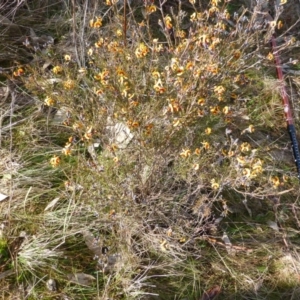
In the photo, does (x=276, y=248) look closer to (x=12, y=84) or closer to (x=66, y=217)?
(x=66, y=217)

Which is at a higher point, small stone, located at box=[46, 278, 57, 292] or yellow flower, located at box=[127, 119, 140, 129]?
yellow flower, located at box=[127, 119, 140, 129]

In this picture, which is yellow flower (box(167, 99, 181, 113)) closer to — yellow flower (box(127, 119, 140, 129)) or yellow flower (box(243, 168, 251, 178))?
yellow flower (box(127, 119, 140, 129))

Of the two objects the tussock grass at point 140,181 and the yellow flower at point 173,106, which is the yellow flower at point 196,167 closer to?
the tussock grass at point 140,181

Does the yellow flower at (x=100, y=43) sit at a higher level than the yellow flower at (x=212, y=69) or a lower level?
higher

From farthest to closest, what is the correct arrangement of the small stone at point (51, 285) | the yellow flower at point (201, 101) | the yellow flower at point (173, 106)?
the small stone at point (51, 285)
the yellow flower at point (201, 101)
the yellow flower at point (173, 106)

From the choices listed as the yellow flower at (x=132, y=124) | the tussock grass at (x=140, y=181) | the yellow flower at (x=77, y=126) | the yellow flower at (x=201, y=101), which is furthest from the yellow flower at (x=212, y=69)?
the yellow flower at (x=77, y=126)

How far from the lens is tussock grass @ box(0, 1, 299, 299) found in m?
2.05

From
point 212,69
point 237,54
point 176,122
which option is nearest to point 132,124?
point 176,122

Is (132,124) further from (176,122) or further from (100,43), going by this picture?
(100,43)

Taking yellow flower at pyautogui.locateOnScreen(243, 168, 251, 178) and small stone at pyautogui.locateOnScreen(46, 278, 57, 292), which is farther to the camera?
small stone at pyautogui.locateOnScreen(46, 278, 57, 292)

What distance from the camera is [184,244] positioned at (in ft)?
6.76

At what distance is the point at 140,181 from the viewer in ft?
6.93

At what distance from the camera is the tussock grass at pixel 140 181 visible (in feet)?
6.72

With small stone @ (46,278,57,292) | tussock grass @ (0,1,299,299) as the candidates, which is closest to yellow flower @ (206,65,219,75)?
tussock grass @ (0,1,299,299)
